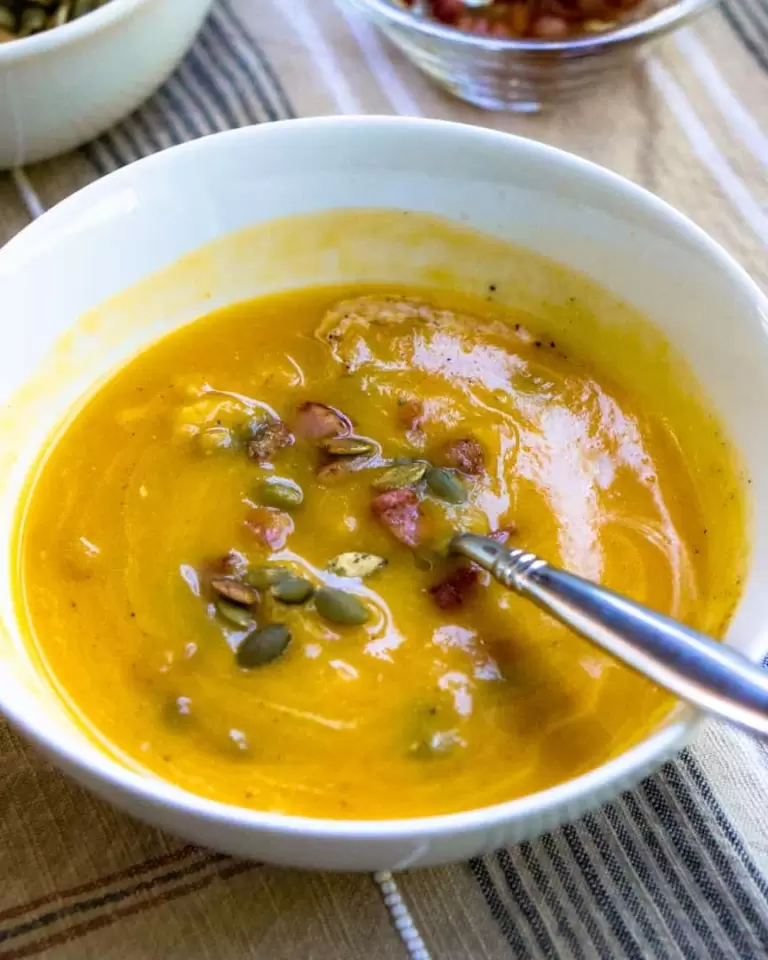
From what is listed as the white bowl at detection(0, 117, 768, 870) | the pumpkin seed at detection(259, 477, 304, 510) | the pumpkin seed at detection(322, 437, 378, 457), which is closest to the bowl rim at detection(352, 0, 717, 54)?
the white bowl at detection(0, 117, 768, 870)

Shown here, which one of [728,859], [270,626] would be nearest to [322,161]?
[270,626]

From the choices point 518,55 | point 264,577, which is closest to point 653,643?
point 264,577

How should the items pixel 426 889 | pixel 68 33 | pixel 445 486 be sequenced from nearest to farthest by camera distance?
1. pixel 426 889
2. pixel 445 486
3. pixel 68 33

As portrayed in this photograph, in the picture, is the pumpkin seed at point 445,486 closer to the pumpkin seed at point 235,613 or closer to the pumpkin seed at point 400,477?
the pumpkin seed at point 400,477

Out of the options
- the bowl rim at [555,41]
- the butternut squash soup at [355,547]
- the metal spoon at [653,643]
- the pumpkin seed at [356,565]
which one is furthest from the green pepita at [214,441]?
the bowl rim at [555,41]

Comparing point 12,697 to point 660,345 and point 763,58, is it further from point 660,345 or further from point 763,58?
point 763,58

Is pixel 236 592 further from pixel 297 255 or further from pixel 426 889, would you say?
pixel 297 255

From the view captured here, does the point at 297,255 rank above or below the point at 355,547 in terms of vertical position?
above

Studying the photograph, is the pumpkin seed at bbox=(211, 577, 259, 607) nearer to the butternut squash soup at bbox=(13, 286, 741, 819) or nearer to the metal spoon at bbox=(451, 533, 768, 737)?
the butternut squash soup at bbox=(13, 286, 741, 819)
